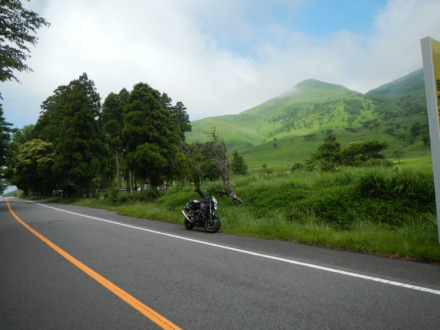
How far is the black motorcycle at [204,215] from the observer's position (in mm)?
9680

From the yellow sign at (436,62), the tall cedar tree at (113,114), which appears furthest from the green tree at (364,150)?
the yellow sign at (436,62)

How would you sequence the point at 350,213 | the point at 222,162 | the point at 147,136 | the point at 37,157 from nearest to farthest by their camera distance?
the point at 350,213 → the point at 222,162 → the point at 147,136 → the point at 37,157

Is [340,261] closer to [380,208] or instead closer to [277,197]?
[380,208]

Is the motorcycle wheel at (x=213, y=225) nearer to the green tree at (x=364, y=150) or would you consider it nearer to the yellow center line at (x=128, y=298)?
the yellow center line at (x=128, y=298)

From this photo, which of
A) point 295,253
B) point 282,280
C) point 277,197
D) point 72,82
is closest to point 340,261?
point 295,253

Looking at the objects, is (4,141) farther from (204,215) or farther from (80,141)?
(204,215)

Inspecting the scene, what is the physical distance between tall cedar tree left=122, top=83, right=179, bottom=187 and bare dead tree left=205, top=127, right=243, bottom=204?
11654 millimetres

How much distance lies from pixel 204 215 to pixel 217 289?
5.85m

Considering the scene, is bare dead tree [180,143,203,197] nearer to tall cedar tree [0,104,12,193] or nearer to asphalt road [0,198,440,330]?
asphalt road [0,198,440,330]

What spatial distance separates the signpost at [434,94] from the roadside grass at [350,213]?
1.01m

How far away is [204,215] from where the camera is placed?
32.4 ft

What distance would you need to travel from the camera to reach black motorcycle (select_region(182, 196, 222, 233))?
9.68m

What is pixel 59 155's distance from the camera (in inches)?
1278

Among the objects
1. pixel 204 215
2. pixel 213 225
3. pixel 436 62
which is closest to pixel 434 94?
pixel 436 62
